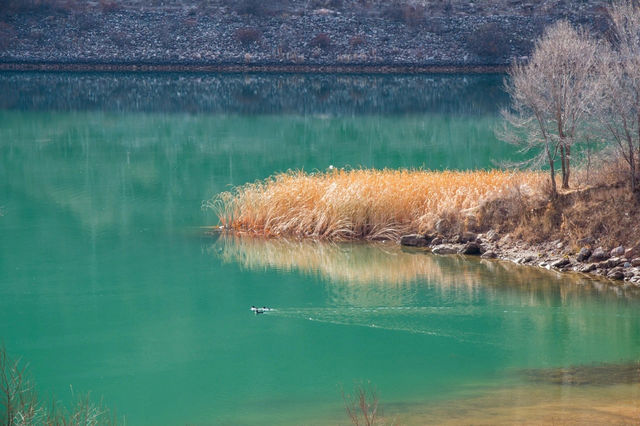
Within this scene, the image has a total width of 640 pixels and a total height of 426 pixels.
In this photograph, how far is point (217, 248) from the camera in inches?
747

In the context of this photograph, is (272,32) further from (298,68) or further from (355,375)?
(355,375)

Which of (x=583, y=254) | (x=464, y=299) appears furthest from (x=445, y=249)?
(x=464, y=299)

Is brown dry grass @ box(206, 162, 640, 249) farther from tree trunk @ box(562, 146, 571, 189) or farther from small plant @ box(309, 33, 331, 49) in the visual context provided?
small plant @ box(309, 33, 331, 49)

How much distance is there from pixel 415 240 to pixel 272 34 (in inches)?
1996

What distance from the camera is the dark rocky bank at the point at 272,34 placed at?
214ft

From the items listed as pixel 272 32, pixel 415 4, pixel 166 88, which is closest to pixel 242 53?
pixel 272 32

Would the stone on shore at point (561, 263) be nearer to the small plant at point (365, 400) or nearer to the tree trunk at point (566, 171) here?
the tree trunk at point (566, 171)

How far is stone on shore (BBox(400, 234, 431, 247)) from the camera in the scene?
1836cm

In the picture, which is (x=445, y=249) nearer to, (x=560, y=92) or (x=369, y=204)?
(x=369, y=204)

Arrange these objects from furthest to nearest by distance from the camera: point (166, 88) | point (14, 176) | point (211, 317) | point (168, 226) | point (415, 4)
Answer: point (415, 4), point (166, 88), point (14, 176), point (168, 226), point (211, 317)

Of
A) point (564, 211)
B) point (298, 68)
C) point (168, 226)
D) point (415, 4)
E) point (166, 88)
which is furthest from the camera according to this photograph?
point (415, 4)

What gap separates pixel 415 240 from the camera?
18.4 m

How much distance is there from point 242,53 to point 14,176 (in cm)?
3768

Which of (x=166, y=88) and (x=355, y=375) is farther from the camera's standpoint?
(x=166, y=88)
